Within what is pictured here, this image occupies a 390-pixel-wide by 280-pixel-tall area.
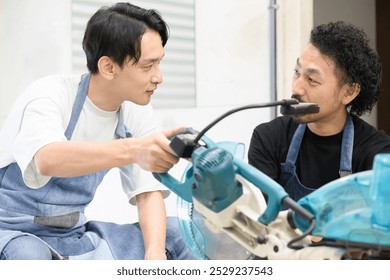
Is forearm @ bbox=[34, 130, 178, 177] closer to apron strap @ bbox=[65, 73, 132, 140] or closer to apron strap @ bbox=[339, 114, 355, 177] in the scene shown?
apron strap @ bbox=[65, 73, 132, 140]

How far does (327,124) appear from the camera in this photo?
5.78 feet

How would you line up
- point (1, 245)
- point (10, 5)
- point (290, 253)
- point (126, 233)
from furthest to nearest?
point (10, 5)
point (126, 233)
point (1, 245)
point (290, 253)

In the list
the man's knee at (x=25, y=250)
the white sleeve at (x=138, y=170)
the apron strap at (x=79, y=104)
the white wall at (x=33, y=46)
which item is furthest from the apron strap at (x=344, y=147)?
the white wall at (x=33, y=46)

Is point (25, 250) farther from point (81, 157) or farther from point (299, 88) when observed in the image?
point (299, 88)

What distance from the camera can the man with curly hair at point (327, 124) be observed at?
1.69 metres

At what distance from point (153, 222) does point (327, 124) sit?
1.98 ft

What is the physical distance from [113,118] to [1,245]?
0.45 m

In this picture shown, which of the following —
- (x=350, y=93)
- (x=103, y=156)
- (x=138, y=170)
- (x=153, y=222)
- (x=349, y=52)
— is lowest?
(x=153, y=222)

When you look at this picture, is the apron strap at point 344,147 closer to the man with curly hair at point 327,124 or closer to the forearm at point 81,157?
the man with curly hair at point 327,124

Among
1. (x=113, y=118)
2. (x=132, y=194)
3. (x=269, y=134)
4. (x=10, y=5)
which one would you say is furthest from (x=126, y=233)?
(x=10, y=5)

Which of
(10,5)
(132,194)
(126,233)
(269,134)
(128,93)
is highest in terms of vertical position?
(10,5)

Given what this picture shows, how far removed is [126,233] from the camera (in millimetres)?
1655

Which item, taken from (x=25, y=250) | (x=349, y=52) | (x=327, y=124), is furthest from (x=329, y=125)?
(x=25, y=250)
